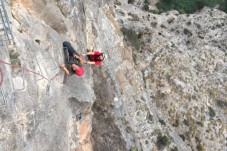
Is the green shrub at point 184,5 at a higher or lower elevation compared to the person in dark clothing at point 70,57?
higher

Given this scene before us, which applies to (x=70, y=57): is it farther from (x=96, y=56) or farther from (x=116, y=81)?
(x=116, y=81)

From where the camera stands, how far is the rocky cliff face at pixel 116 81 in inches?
782

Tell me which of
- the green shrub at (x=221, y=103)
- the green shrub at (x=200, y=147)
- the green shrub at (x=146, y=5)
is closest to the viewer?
the green shrub at (x=200, y=147)

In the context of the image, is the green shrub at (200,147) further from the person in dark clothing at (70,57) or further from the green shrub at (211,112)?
the person in dark clothing at (70,57)

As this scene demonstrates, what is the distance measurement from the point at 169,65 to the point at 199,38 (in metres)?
12.7

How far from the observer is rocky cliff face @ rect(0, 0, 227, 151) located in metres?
19.9

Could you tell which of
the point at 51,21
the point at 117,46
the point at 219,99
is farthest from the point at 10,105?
the point at 219,99

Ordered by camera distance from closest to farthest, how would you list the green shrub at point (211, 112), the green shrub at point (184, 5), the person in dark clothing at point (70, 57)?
the person in dark clothing at point (70, 57) → the green shrub at point (211, 112) → the green shrub at point (184, 5)

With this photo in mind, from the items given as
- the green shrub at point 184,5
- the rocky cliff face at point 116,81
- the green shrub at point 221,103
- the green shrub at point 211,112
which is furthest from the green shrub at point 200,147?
the green shrub at point 184,5

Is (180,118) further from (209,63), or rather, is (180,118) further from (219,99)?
(209,63)

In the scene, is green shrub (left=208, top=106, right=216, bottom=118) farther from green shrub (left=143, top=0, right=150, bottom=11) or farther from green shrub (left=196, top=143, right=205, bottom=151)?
green shrub (left=143, top=0, right=150, bottom=11)

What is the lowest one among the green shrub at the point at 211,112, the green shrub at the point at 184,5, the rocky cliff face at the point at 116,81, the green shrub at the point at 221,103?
the green shrub at the point at 211,112

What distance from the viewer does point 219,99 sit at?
5634cm

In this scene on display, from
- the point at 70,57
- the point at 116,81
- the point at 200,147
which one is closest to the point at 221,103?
the point at 200,147
